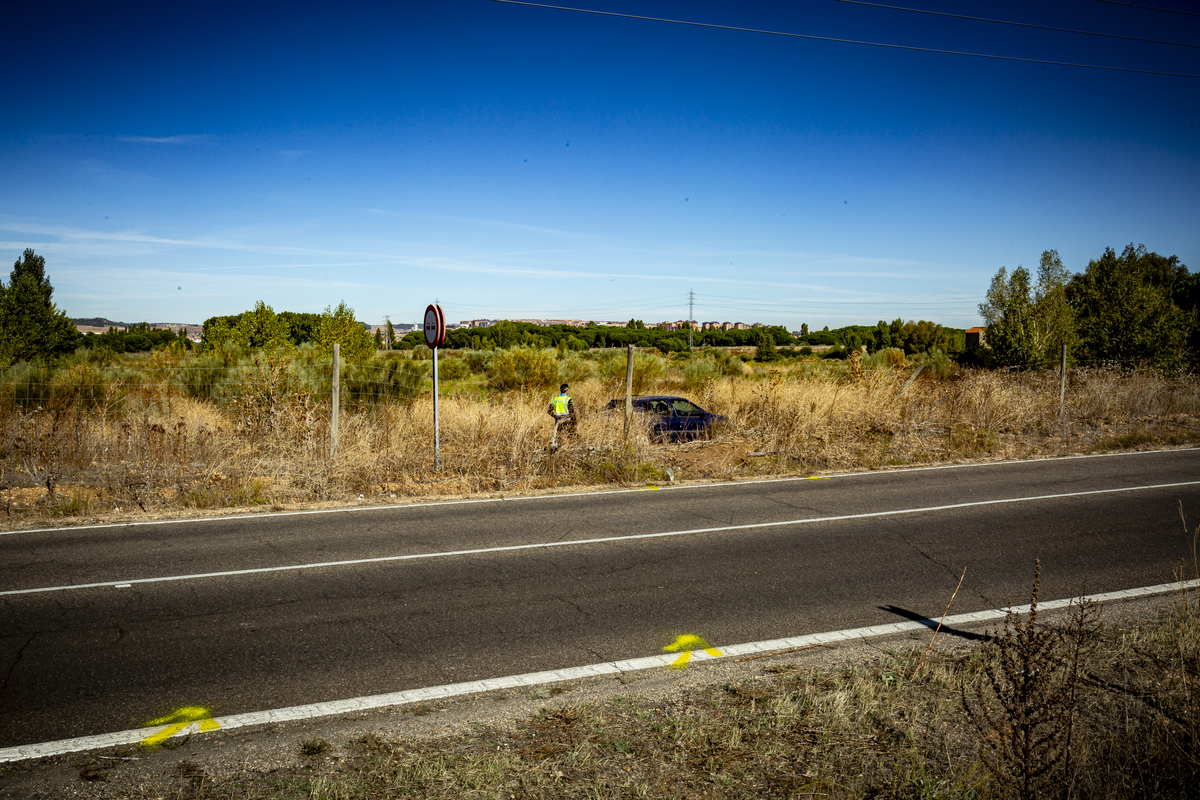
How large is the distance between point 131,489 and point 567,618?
7555mm

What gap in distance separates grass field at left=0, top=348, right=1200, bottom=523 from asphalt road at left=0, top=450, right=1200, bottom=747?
5.01ft

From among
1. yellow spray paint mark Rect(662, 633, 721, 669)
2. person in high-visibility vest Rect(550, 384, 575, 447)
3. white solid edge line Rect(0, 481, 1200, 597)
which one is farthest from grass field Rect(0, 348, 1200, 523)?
yellow spray paint mark Rect(662, 633, 721, 669)

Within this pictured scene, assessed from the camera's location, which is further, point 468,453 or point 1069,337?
point 1069,337

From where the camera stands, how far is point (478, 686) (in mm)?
4289

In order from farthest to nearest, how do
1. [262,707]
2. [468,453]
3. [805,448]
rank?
[805,448]
[468,453]
[262,707]

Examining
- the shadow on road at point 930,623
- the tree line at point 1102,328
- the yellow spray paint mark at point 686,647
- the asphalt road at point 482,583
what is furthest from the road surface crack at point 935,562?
the tree line at point 1102,328

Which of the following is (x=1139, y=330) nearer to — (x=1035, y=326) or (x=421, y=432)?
(x=1035, y=326)

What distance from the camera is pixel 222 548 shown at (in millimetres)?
7254

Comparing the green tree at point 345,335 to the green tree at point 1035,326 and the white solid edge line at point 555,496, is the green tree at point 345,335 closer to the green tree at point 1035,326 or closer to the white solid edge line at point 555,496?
the white solid edge line at point 555,496

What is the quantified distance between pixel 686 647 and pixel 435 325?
25.8 ft

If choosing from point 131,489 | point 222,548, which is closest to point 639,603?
point 222,548

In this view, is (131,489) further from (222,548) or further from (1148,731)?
(1148,731)

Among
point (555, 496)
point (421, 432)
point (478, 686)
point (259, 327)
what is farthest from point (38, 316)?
point (478, 686)

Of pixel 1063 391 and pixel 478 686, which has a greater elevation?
pixel 1063 391
